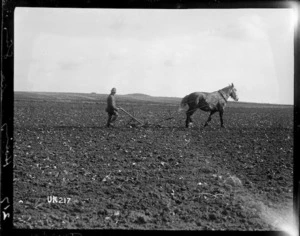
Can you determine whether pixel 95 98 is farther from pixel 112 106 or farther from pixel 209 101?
pixel 209 101

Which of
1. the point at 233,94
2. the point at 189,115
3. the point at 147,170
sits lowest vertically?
the point at 147,170

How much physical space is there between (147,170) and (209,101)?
3.09 feet

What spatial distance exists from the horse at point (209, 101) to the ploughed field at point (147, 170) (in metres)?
0.09

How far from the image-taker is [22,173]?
17.4 ft

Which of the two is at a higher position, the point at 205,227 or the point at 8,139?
the point at 8,139

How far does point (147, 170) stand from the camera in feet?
17.7

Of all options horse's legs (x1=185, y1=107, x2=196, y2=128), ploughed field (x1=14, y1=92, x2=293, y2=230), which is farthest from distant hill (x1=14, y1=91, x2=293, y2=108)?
horse's legs (x1=185, y1=107, x2=196, y2=128)

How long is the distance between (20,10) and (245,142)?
2611 millimetres

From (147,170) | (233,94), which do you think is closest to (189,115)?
(233,94)

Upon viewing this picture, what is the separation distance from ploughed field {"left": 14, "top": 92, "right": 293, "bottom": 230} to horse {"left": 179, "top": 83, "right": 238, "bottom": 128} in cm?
9

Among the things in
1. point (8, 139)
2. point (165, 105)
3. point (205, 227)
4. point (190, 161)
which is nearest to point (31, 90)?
point (8, 139)

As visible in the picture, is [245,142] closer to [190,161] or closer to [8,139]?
[190,161]

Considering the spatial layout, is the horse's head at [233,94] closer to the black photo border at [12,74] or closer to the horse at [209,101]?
the horse at [209,101]

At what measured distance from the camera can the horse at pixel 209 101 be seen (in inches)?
210
